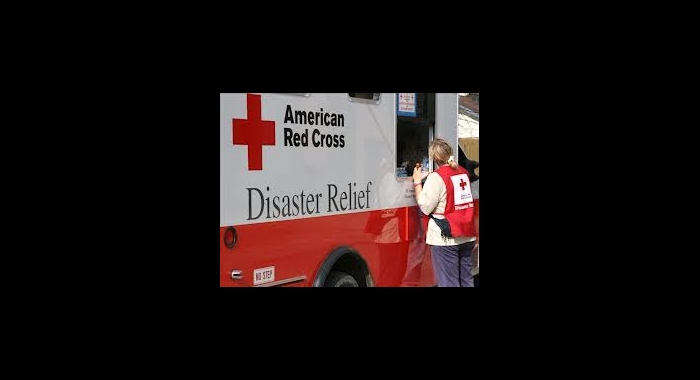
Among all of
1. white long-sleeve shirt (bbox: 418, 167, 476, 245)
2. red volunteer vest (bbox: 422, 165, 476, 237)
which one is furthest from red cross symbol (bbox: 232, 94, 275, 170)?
red volunteer vest (bbox: 422, 165, 476, 237)

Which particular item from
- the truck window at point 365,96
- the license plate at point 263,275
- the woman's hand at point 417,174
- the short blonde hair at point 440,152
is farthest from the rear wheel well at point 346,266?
the short blonde hair at point 440,152

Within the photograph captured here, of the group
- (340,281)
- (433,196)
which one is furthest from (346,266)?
(433,196)

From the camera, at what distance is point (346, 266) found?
4.62 meters

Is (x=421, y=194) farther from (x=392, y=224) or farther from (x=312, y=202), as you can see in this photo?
(x=312, y=202)

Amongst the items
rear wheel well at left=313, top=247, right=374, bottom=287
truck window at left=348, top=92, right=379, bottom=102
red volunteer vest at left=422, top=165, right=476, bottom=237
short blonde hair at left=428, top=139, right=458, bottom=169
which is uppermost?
truck window at left=348, top=92, right=379, bottom=102

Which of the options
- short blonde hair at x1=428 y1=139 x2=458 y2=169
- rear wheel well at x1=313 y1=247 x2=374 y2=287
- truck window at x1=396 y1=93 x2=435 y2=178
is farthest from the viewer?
short blonde hair at x1=428 y1=139 x2=458 y2=169

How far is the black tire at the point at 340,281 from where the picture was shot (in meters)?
4.38

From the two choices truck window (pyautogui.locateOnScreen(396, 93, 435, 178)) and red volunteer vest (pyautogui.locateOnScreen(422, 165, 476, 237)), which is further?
red volunteer vest (pyautogui.locateOnScreen(422, 165, 476, 237))

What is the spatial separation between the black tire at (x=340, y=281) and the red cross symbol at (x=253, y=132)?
0.98 metres

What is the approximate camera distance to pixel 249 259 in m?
3.70

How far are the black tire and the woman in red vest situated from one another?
83cm

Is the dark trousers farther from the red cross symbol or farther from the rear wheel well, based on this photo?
the red cross symbol

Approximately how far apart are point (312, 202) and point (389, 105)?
3.45 ft

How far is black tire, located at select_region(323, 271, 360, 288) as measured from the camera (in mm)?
4375
